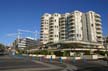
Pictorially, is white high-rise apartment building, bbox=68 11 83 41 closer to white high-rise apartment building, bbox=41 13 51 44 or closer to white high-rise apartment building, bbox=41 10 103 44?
white high-rise apartment building, bbox=41 10 103 44

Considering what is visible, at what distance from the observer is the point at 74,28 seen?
437 feet

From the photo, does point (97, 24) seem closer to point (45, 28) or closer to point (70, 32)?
point (70, 32)

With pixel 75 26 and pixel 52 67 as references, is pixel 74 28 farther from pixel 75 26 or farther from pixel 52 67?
pixel 52 67

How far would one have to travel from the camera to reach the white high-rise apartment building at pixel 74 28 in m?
134

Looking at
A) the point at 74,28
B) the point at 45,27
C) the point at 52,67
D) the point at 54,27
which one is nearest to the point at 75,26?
the point at 74,28

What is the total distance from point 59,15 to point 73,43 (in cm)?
5944

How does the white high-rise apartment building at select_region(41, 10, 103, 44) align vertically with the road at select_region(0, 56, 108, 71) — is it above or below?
above

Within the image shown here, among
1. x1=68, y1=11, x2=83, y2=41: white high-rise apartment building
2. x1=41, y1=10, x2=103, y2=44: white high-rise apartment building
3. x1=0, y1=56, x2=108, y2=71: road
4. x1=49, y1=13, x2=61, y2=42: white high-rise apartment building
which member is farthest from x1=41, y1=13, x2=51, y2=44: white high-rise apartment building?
x1=0, y1=56, x2=108, y2=71: road

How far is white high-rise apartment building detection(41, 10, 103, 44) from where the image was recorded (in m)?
134

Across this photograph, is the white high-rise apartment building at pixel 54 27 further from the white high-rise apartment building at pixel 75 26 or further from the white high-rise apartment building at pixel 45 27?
the white high-rise apartment building at pixel 75 26

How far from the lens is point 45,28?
500 ft

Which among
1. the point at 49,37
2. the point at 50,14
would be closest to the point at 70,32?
the point at 49,37

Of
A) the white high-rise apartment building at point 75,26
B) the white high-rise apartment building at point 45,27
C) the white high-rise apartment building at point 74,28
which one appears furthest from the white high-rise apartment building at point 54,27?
the white high-rise apartment building at point 75,26

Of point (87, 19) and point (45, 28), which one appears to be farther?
point (45, 28)
